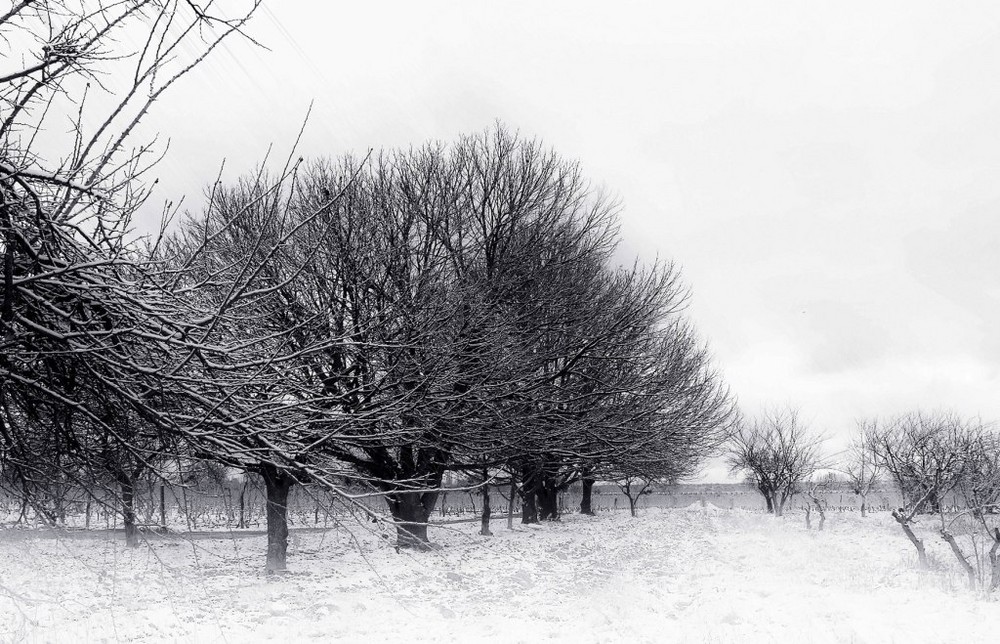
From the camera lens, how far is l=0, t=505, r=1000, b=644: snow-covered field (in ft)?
29.0

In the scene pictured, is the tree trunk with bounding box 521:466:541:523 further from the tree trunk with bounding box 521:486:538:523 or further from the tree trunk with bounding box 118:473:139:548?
the tree trunk with bounding box 118:473:139:548

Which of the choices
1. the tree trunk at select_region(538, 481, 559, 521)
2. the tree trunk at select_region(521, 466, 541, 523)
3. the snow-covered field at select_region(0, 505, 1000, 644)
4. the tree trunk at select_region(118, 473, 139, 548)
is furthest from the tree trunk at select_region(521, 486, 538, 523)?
the tree trunk at select_region(118, 473, 139, 548)

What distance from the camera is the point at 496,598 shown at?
11.3 meters

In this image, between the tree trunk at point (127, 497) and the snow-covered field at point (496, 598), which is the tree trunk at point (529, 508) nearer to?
the snow-covered field at point (496, 598)

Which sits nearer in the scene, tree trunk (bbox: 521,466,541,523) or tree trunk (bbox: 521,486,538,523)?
tree trunk (bbox: 521,466,541,523)

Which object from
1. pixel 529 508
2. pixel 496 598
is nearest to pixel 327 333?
pixel 496 598

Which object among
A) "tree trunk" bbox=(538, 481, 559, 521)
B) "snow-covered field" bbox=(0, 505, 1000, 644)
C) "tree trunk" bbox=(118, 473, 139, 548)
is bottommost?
"tree trunk" bbox=(538, 481, 559, 521)

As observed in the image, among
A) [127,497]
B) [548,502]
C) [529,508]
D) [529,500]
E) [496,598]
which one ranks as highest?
[127,497]

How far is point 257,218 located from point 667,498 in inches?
2263

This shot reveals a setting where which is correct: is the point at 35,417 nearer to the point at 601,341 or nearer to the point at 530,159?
the point at 601,341

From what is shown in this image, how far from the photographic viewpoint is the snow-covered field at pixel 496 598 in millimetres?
8828

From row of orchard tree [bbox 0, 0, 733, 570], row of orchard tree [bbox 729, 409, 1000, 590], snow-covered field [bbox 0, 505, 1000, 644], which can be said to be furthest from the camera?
row of orchard tree [bbox 729, 409, 1000, 590]

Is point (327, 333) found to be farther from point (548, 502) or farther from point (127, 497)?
point (548, 502)

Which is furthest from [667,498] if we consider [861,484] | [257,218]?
[257,218]
